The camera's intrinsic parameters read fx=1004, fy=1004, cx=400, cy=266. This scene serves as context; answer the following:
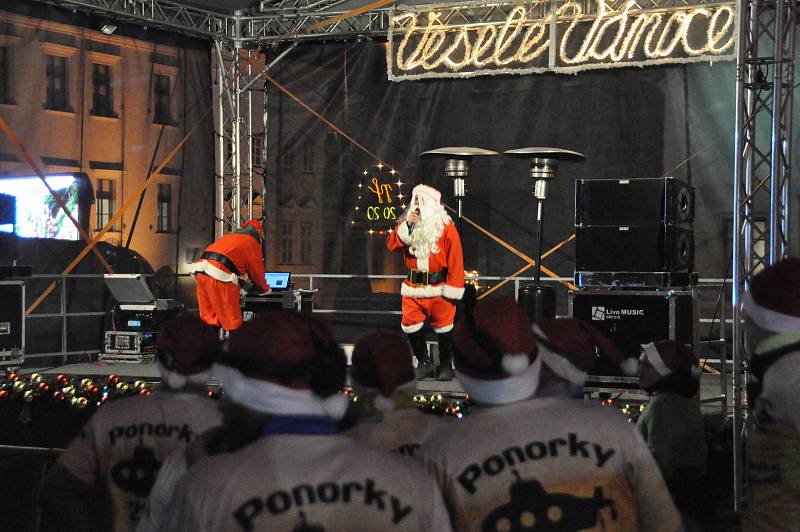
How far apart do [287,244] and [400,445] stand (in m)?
9.57

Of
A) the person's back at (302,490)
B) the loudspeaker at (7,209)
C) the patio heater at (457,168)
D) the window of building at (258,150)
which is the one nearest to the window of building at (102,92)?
the window of building at (258,150)

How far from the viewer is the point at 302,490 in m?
1.73

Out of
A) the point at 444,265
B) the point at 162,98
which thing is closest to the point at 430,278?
the point at 444,265

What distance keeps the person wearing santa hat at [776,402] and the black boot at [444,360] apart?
654 cm

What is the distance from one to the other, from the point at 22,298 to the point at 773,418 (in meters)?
8.52

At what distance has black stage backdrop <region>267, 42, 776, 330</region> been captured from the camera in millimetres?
10438

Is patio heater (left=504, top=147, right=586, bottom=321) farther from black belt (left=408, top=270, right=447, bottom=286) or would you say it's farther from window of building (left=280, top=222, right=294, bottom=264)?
window of building (left=280, top=222, right=294, bottom=264)

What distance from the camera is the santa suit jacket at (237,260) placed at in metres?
9.03

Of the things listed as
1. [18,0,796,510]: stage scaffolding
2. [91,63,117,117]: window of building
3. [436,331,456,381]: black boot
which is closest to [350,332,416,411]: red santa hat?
[436,331,456,381]: black boot

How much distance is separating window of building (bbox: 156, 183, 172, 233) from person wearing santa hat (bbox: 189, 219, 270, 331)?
9.37 ft

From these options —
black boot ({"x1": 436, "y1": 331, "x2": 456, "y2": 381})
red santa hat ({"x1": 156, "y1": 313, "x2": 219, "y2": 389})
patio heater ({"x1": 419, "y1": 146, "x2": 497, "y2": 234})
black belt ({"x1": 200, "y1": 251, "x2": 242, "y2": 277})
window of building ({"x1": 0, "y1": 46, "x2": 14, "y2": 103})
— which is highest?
window of building ({"x1": 0, "y1": 46, "x2": 14, "y2": 103})

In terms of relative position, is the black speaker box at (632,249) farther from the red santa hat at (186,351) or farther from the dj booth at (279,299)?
the red santa hat at (186,351)

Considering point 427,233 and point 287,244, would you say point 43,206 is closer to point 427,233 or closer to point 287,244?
point 287,244

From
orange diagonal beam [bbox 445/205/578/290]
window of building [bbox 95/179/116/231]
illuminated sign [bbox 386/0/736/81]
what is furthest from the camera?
window of building [bbox 95/179/116/231]
